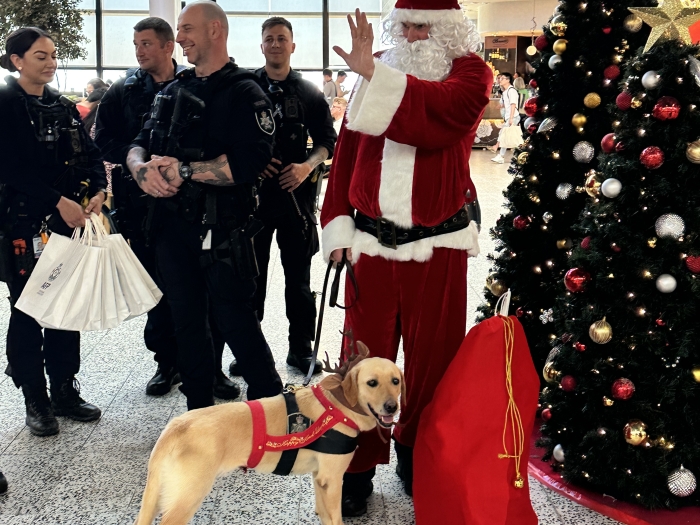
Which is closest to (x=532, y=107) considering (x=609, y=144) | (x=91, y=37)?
(x=609, y=144)

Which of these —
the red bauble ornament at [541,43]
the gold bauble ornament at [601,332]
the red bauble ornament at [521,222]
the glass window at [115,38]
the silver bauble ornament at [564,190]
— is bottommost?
the gold bauble ornament at [601,332]

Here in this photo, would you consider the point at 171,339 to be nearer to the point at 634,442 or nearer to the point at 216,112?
the point at 216,112

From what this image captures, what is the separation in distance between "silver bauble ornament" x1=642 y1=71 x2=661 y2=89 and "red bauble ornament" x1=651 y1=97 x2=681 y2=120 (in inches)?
2.1

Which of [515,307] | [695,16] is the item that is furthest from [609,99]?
[515,307]

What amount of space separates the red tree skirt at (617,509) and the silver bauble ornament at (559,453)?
81 millimetres

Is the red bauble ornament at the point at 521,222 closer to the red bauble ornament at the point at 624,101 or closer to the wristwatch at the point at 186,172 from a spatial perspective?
the red bauble ornament at the point at 624,101

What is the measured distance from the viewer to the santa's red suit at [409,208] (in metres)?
2.13

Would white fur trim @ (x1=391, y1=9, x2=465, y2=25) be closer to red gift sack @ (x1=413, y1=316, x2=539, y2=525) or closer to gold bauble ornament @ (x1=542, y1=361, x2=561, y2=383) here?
red gift sack @ (x1=413, y1=316, x2=539, y2=525)

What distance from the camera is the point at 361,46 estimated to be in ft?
6.87

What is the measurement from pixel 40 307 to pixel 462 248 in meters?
1.66

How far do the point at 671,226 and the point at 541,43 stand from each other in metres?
1.13

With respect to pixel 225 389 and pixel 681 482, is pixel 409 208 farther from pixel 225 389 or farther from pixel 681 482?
pixel 225 389

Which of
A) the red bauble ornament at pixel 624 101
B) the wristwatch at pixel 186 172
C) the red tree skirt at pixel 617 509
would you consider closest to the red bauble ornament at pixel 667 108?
the red bauble ornament at pixel 624 101

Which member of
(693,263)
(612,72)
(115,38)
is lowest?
(693,263)
